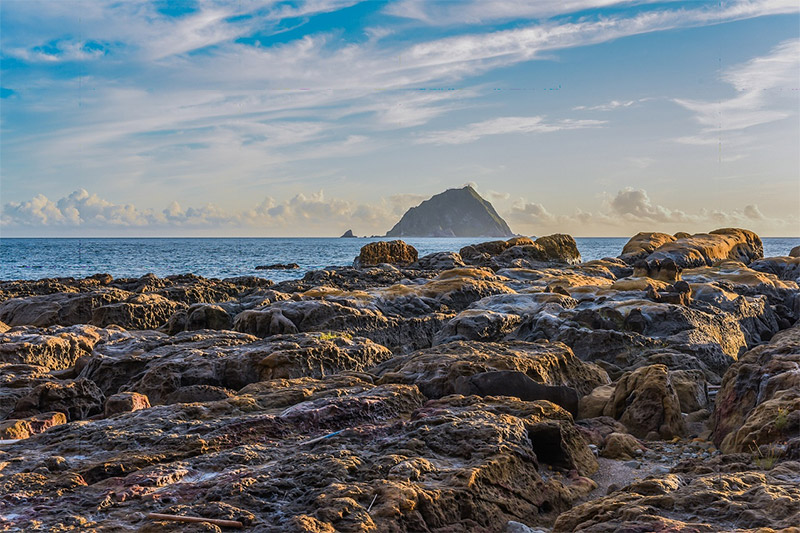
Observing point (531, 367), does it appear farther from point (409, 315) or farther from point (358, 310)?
point (409, 315)

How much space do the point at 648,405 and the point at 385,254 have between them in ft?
135

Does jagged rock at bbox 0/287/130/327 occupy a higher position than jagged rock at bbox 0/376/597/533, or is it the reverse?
jagged rock at bbox 0/376/597/533

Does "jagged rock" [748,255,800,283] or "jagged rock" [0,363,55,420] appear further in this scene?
"jagged rock" [748,255,800,283]

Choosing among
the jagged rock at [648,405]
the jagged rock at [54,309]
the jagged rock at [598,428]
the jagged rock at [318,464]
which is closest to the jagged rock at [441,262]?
the jagged rock at [54,309]

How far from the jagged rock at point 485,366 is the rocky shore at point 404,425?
0.14 ft

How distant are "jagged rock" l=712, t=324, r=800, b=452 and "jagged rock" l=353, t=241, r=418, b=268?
1578 inches

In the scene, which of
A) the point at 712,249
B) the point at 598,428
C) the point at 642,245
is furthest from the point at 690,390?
the point at 642,245

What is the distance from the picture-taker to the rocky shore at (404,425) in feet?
16.6

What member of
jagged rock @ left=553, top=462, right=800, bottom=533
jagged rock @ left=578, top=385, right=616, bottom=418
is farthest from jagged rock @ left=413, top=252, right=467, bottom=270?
jagged rock @ left=553, top=462, right=800, bottom=533

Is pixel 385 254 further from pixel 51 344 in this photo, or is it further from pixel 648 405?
pixel 648 405

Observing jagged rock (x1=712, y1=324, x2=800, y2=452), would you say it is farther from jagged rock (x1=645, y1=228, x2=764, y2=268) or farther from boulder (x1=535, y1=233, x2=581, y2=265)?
boulder (x1=535, y1=233, x2=581, y2=265)

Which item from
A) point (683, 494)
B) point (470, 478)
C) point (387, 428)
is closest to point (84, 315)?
point (387, 428)

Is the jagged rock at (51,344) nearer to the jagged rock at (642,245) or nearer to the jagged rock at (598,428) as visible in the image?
the jagged rock at (598,428)

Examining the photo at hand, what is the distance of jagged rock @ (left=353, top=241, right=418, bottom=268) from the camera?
49.9 meters
